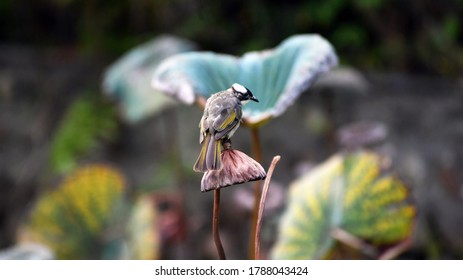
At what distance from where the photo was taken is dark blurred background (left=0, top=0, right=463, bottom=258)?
1.61 m

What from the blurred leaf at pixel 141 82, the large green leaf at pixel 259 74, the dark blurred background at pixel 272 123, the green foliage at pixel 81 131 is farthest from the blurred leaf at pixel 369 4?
the large green leaf at pixel 259 74

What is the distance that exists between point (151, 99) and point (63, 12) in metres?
1.26

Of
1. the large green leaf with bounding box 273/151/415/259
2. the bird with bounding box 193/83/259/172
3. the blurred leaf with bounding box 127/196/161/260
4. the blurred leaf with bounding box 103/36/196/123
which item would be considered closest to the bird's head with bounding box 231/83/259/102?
the bird with bounding box 193/83/259/172

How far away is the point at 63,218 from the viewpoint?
123 centimetres

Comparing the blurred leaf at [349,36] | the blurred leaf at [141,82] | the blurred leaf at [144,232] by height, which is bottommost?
the blurred leaf at [144,232]

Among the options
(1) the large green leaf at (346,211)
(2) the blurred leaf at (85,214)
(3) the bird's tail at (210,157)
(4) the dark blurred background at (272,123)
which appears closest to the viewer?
(3) the bird's tail at (210,157)

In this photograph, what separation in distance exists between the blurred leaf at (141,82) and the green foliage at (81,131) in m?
0.43

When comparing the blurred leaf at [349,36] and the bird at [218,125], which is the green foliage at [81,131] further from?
the bird at [218,125]

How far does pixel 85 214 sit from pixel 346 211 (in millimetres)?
641

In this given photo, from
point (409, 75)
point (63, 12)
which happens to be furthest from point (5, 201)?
point (409, 75)

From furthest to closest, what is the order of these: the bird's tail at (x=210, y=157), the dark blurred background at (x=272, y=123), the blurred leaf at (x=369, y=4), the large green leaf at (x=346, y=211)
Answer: the blurred leaf at (x=369, y=4)
the dark blurred background at (x=272, y=123)
the large green leaf at (x=346, y=211)
the bird's tail at (x=210, y=157)

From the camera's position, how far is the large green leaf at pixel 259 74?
49 cm

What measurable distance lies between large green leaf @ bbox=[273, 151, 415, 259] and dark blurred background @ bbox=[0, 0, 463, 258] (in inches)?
20.3
